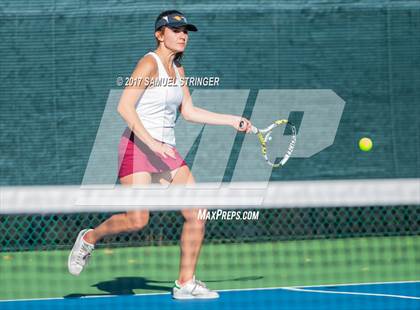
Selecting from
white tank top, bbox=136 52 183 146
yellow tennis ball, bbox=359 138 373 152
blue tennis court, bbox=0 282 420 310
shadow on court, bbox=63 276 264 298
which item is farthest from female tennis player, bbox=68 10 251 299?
yellow tennis ball, bbox=359 138 373 152

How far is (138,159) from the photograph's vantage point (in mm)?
6156

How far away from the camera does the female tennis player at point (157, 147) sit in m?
6.05

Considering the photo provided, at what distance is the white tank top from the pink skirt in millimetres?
95

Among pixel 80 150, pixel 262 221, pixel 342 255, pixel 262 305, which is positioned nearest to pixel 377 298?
pixel 262 305

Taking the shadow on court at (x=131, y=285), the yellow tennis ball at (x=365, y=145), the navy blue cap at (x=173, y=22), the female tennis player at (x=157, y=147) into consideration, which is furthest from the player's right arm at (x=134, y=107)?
the yellow tennis ball at (x=365, y=145)

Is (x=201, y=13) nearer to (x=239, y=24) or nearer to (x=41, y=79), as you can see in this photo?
(x=239, y=24)

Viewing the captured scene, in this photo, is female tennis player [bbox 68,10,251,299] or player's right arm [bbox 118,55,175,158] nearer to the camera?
player's right arm [bbox 118,55,175,158]

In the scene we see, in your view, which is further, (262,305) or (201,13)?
(201,13)

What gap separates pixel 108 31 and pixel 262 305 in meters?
3.51

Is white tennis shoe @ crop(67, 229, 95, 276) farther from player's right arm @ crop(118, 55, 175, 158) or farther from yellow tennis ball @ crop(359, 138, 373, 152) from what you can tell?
yellow tennis ball @ crop(359, 138, 373, 152)

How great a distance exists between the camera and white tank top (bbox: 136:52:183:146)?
241 inches

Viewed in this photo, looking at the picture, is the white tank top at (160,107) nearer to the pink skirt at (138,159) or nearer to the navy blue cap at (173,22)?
the pink skirt at (138,159)

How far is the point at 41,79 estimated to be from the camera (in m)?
8.91

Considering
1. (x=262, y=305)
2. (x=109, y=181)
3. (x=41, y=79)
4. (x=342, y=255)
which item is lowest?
(x=262, y=305)
